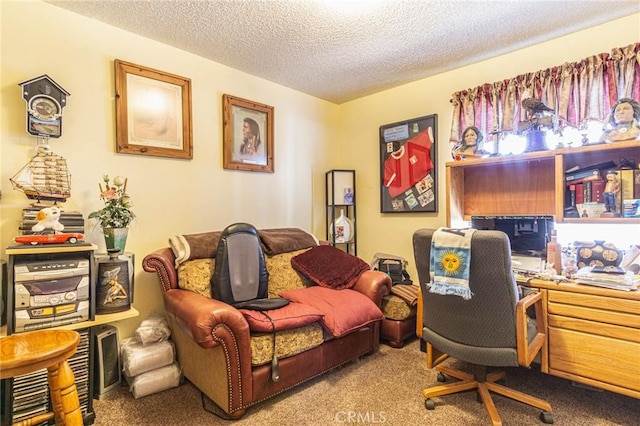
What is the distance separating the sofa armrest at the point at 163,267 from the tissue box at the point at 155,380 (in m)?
0.53

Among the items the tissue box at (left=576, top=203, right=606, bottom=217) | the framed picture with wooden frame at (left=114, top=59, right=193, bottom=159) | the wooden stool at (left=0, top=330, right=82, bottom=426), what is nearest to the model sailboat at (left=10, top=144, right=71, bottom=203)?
the framed picture with wooden frame at (left=114, top=59, right=193, bottom=159)

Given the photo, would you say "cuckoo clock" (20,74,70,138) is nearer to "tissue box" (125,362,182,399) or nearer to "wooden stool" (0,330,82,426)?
"wooden stool" (0,330,82,426)

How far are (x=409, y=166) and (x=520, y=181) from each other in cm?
107

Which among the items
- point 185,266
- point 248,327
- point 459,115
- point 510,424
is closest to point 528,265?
point 510,424

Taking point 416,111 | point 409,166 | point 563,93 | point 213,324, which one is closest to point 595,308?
point 563,93

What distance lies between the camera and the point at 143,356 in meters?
2.12

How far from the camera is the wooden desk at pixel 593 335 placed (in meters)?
1.75

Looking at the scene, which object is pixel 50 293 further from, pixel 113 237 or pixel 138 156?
pixel 138 156

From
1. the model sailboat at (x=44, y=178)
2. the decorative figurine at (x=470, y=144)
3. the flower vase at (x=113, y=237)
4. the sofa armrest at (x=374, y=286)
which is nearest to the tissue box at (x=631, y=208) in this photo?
the decorative figurine at (x=470, y=144)

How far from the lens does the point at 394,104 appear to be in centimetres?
360

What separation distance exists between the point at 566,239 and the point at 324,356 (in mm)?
2053

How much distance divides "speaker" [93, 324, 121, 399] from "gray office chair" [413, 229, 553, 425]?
1997 mm

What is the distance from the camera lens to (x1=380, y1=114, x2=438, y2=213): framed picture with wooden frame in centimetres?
329

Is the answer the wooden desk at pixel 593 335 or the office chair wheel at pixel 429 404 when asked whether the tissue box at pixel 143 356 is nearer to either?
the office chair wheel at pixel 429 404
